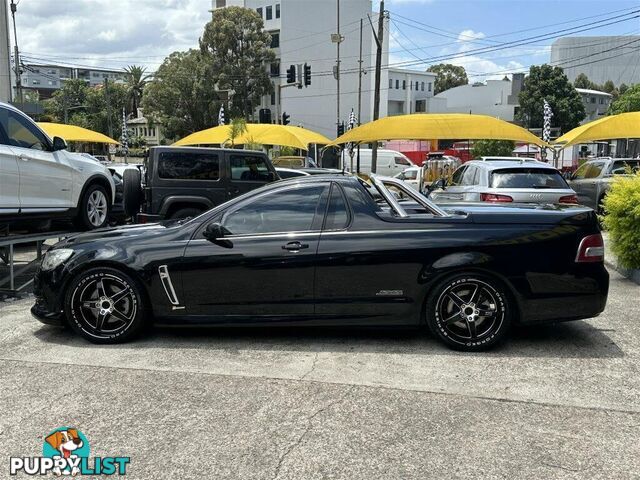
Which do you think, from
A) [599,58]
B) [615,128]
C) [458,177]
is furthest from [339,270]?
[599,58]

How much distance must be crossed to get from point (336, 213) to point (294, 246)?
47 cm

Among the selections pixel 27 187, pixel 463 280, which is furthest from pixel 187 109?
pixel 463 280

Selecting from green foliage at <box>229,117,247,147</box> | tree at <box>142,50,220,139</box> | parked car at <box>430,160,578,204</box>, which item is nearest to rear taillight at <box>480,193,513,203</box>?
parked car at <box>430,160,578,204</box>

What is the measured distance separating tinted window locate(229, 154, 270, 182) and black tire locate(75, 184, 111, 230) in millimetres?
2420

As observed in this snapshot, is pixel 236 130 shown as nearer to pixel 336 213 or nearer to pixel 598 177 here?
pixel 598 177

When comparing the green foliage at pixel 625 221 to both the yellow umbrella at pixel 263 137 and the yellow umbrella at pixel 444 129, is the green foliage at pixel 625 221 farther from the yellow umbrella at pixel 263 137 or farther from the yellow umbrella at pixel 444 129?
the yellow umbrella at pixel 263 137

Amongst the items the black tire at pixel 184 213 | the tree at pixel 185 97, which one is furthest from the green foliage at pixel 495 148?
the black tire at pixel 184 213

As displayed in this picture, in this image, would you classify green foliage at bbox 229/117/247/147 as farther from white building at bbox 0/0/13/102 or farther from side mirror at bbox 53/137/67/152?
white building at bbox 0/0/13/102

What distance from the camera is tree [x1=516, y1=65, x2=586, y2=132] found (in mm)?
63781

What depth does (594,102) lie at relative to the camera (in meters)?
88.1

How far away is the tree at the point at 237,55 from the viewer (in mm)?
58344

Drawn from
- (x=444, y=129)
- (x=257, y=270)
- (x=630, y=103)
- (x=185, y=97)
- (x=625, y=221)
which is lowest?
(x=257, y=270)

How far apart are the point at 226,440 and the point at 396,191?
3.20 metres

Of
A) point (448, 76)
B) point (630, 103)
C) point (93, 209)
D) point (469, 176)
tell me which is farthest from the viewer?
point (448, 76)
